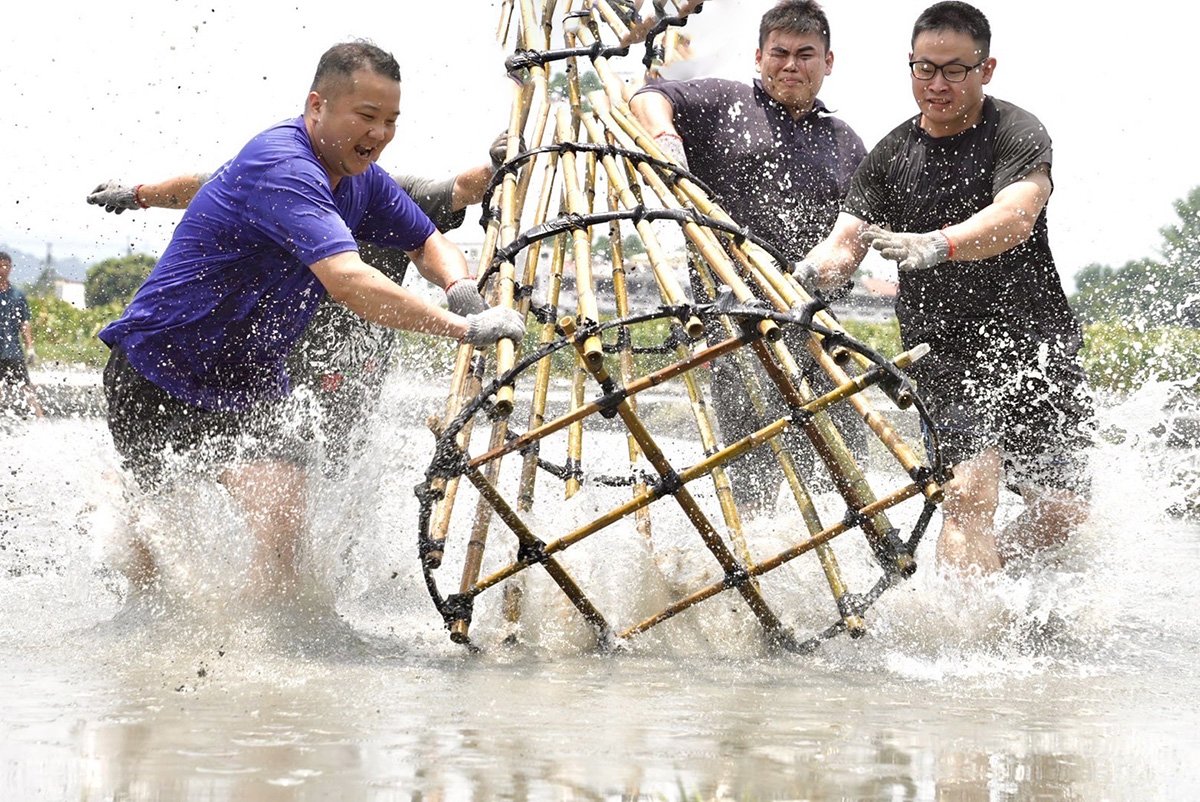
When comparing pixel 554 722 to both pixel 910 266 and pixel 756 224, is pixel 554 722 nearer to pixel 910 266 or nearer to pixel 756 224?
pixel 910 266

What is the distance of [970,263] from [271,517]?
6.47 feet

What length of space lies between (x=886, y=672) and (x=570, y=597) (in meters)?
0.77

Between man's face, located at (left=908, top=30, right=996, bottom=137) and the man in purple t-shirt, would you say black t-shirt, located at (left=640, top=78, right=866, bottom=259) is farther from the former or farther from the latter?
the man in purple t-shirt

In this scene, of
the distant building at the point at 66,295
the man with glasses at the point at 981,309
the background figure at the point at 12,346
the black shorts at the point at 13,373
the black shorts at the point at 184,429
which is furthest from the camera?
the distant building at the point at 66,295

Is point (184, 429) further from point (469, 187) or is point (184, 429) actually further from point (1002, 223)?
point (1002, 223)

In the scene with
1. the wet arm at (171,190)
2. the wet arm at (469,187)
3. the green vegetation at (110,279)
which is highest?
the green vegetation at (110,279)

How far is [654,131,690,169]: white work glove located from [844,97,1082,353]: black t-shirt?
0.52m

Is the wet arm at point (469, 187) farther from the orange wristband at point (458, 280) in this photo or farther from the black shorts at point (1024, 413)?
the black shorts at point (1024, 413)

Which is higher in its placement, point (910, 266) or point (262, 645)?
point (910, 266)

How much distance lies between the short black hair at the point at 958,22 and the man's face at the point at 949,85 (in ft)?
0.06

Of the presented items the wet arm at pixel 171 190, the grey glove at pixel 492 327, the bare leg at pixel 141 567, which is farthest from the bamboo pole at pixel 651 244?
the bare leg at pixel 141 567

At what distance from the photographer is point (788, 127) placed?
4637 millimetres

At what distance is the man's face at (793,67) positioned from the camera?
457cm

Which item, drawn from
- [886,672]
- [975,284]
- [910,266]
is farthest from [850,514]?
[975,284]
